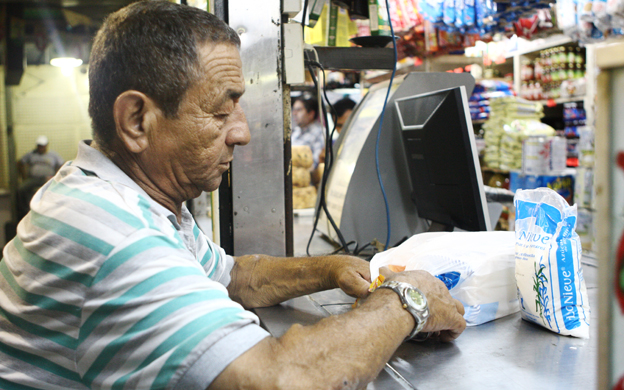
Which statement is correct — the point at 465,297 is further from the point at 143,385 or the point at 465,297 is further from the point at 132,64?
the point at 132,64

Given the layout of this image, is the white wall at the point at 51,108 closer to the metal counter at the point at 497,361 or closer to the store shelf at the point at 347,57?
the store shelf at the point at 347,57

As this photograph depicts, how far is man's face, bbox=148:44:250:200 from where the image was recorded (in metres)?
0.86

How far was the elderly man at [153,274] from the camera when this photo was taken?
2.05 feet

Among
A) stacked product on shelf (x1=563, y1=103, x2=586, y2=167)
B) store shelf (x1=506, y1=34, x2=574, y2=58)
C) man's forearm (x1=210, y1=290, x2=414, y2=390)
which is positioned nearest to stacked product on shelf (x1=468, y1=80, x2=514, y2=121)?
store shelf (x1=506, y1=34, x2=574, y2=58)

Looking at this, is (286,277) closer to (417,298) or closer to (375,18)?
(417,298)

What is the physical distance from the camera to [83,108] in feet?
16.5

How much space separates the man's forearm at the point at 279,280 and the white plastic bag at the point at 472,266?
0.16 meters

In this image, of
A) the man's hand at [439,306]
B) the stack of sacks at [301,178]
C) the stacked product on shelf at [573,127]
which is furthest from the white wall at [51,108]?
the man's hand at [439,306]

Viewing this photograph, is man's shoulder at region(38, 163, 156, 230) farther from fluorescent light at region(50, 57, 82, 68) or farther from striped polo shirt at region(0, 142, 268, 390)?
fluorescent light at region(50, 57, 82, 68)

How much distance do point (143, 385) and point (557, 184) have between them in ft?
11.6

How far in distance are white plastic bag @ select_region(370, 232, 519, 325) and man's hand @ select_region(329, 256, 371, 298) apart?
0.12 feet

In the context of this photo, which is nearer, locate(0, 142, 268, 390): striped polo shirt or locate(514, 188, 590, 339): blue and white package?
locate(0, 142, 268, 390): striped polo shirt

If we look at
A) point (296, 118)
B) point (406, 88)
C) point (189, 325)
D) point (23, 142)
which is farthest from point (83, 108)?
point (189, 325)

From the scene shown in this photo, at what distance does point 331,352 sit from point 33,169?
5.15 m
